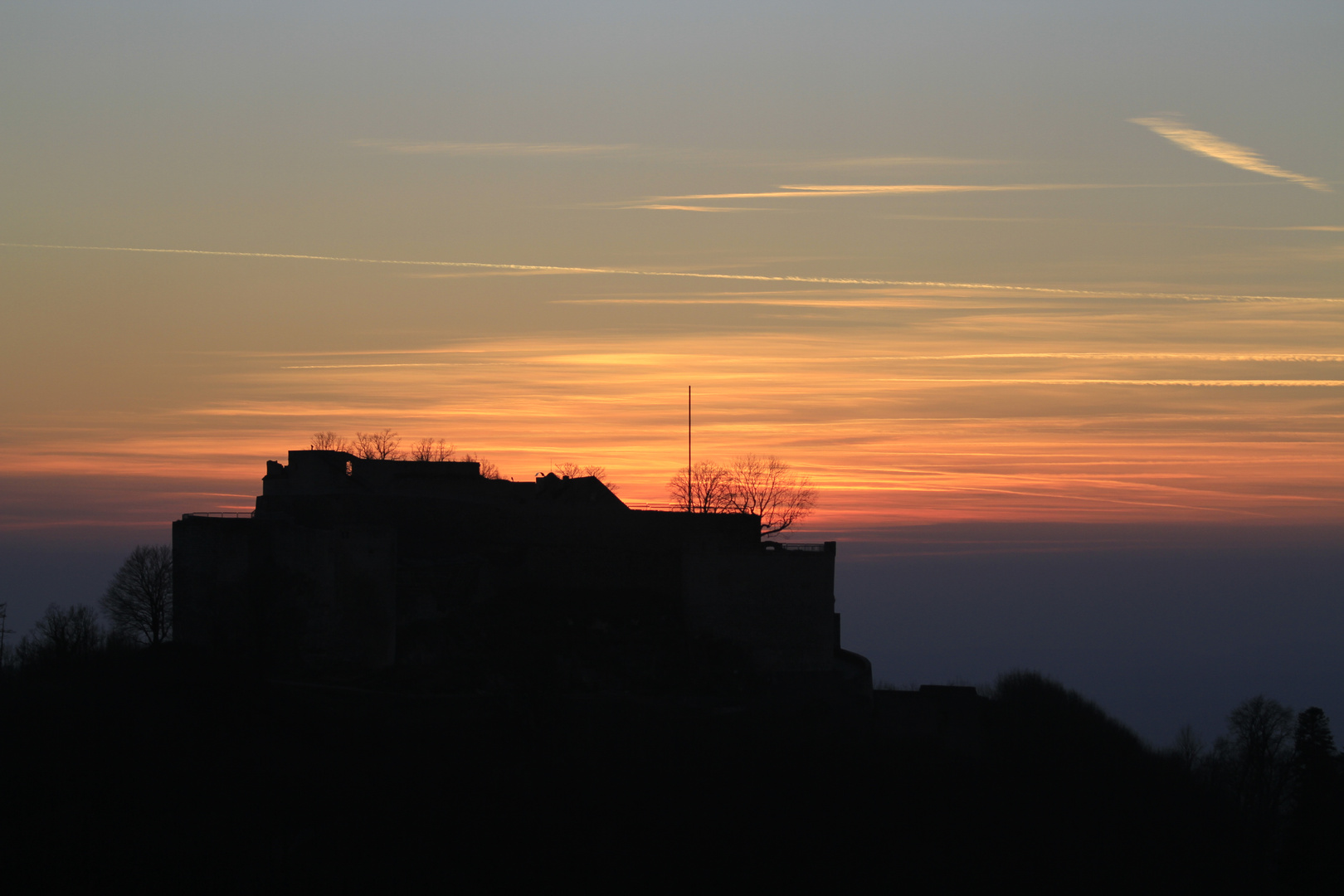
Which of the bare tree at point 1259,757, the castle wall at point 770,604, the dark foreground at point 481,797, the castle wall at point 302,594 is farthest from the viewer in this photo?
the bare tree at point 1259,757

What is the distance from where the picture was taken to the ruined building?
43.0 m

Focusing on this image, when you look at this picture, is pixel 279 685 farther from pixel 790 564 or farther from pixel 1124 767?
pixel 1124 767

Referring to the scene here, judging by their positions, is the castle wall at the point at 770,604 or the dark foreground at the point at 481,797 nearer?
the dark foreground at the point at 481,797

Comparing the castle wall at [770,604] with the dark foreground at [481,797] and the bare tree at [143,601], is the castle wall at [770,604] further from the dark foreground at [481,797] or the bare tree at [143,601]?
the bare tree at [143,601]

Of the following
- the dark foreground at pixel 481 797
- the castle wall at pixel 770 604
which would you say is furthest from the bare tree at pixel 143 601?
the castle wall at pixel 770 604

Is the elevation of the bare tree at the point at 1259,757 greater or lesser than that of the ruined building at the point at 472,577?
lesser

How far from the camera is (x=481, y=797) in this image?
42.4 metres

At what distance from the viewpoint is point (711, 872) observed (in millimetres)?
44969

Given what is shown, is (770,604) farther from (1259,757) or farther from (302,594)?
(1259,757)

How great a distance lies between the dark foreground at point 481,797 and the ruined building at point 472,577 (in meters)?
1.85

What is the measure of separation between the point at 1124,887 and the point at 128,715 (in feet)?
110

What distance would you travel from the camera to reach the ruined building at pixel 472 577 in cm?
4300

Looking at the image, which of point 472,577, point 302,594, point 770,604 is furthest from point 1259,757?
point 302,594

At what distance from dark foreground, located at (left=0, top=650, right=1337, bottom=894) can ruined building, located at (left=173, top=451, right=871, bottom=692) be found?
185cm
